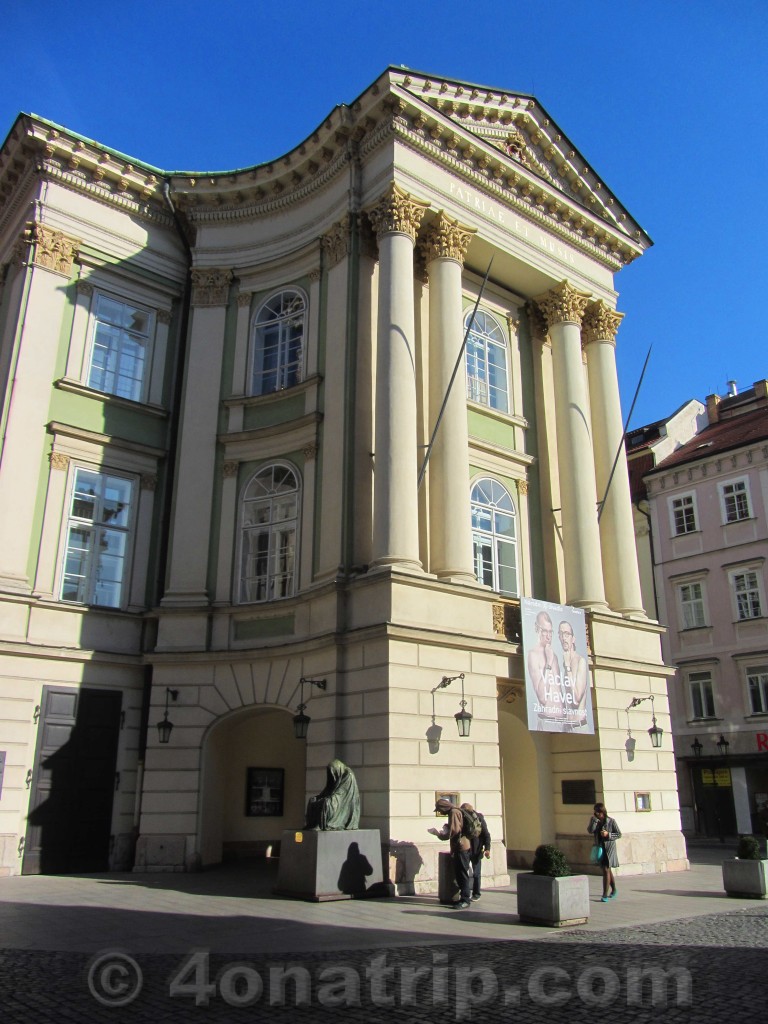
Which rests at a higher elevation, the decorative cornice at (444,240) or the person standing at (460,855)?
the decorative cornice at (444,240)

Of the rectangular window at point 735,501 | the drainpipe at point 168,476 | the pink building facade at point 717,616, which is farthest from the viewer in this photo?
the rectangular window at point 735,501

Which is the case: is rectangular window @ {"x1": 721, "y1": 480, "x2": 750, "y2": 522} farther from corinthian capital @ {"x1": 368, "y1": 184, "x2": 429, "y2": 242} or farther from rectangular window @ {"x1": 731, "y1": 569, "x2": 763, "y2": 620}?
corinthian capital @ {"x1": 368, "y1": 184, "x2": 429, "y2": 242}

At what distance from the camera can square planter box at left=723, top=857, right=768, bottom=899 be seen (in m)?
13.9

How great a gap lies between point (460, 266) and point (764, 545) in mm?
20714

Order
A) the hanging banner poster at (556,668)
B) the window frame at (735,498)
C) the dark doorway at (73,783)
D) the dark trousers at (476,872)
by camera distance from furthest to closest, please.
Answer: the window frame at (735,498)
the hanging banner poster at (556,668)
the dark doorway at (73,783)
the dark trousers at (476,872)

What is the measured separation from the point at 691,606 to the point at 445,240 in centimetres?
2245

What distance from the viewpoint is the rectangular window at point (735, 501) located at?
1406 inches

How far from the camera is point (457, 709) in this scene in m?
16.3

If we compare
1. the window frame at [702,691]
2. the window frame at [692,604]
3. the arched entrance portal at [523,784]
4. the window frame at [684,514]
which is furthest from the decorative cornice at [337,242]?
the window frame at [702,691]

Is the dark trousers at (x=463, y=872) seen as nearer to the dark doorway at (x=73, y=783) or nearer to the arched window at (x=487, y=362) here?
the dark doorway at (x=73, y=783)

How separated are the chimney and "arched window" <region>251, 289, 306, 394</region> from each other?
28.8m

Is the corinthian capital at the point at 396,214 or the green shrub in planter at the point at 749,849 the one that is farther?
the corinthian capital at the point at 396,214

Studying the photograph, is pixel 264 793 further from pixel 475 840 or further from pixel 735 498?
pixel 735 498

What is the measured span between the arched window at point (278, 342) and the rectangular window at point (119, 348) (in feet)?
9.09
